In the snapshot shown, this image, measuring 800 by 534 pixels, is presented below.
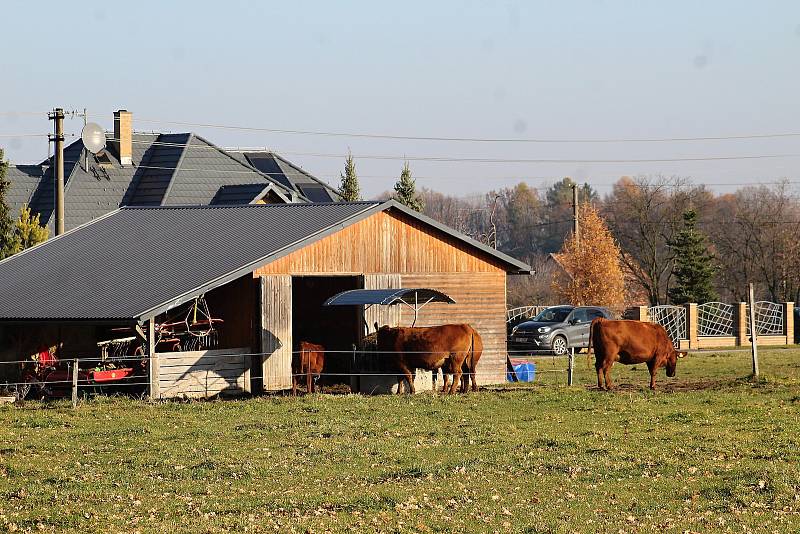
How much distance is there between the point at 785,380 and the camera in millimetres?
28000

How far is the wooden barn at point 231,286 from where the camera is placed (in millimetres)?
27250

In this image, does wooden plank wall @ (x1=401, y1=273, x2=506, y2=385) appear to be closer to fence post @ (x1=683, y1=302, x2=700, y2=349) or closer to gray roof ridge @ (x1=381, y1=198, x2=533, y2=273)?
gray roof ridge @ (x1=381, y1=198, x2=533, y2=273)

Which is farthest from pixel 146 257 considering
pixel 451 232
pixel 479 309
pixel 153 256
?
pixel 479 309

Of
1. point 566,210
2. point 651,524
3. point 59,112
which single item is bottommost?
point 651,524

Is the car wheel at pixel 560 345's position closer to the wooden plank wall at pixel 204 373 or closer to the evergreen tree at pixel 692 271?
the wooden plank wall at pixel 204 373

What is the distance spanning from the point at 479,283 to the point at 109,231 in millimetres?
9969

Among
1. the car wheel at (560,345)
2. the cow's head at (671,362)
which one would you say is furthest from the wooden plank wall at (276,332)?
the car wheel at (560,345)

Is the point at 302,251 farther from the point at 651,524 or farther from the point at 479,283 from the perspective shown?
the point at 651,524

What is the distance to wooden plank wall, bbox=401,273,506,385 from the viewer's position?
31609 mm

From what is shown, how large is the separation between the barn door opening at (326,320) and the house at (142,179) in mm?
20755

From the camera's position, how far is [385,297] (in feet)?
91.4

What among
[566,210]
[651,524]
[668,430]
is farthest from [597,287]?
[566,210]

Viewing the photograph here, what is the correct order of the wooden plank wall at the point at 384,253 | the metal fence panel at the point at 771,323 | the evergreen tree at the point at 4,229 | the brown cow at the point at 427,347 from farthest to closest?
1. the metal fence panel at the point at 771,323
2. the evergreen tree at the point at 4,229
3. the wooden plank wall at the point at 384,253
4. the brown cow at the point at 427,347

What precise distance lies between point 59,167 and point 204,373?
37.3 feet
